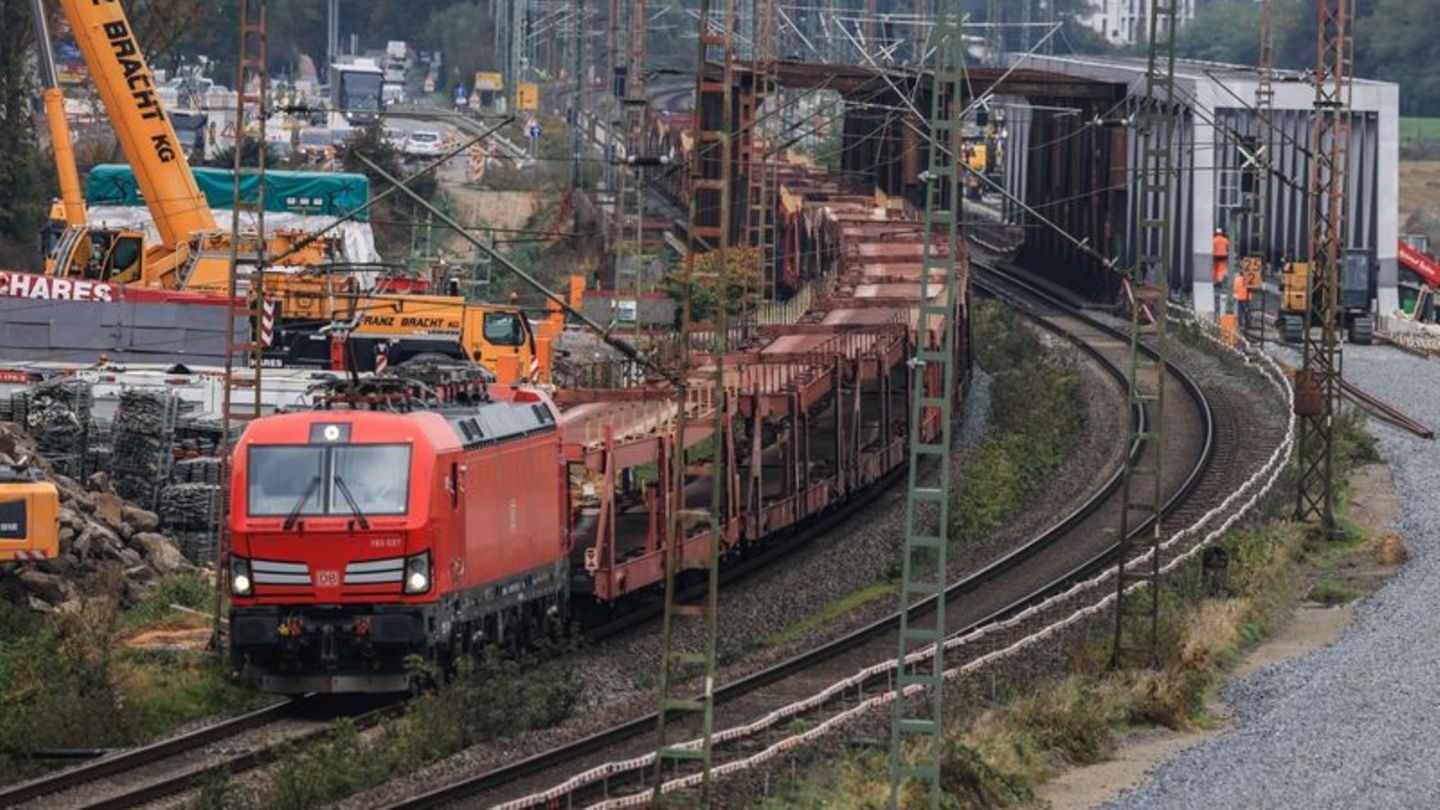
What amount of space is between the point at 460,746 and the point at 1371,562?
18112mm

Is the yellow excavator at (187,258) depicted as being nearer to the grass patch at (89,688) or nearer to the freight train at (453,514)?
the freight train at (453,514)

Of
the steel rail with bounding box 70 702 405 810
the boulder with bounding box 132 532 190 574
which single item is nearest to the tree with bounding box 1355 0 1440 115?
the boulder with bounding box 132 532 190 574

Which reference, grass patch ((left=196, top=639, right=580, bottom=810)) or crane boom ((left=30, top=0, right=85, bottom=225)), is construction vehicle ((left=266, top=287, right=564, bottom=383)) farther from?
grass patch ((left=196, top=639, right=580, bottom=810))

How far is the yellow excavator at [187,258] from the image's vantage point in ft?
150

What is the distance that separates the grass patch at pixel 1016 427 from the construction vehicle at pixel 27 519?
15.0m

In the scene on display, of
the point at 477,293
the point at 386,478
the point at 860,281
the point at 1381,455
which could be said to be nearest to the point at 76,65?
the point at 477,293

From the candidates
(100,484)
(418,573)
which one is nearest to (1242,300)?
(100,484)

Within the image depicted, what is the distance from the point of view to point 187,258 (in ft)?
172

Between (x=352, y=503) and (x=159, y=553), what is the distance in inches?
374

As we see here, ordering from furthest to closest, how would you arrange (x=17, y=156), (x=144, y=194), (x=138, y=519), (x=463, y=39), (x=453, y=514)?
(x=463, y=39) < (x=17, y=156) < (x=144, y=194) < (x=138, y=519) < (x=453, y=514)

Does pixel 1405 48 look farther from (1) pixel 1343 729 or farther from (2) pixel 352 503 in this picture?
(2) pixel 352 503

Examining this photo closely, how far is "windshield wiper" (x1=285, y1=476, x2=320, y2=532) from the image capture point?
25188mm

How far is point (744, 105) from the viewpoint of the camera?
6338 centimetres

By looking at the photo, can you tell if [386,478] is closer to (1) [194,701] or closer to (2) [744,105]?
(1) [194,701]
